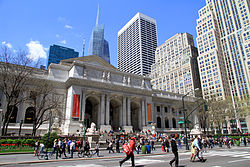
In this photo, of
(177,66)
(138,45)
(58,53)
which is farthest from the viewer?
(58,53)

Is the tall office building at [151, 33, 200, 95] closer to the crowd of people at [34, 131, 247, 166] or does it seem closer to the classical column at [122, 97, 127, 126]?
the classical column at [122, 97, 127, 126]

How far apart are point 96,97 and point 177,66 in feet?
243

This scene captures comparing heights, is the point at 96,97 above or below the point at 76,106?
above

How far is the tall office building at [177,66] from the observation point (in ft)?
316

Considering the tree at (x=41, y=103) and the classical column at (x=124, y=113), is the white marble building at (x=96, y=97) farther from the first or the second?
the tree at (x=41, y=103)

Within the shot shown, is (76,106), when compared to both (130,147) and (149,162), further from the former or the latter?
(130,147)

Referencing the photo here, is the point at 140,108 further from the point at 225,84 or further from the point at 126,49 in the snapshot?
the point at 126,49

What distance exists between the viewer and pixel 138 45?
150 m

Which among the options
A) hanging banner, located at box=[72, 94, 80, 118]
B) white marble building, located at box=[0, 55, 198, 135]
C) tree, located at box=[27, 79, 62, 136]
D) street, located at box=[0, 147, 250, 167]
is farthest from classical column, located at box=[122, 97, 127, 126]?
street, located at box=[0, 147, 250, 167]

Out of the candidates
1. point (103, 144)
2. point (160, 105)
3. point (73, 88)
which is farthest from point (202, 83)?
point (103, 144)

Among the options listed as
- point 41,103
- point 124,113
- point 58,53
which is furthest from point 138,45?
point 41,103

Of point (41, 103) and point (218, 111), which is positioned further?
point (218, 111)

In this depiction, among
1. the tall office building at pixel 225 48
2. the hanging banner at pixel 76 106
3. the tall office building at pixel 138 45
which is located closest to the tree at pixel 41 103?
the hanging banner at pixel 76 106

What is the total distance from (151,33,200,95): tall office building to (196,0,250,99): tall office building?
5.85 meters
